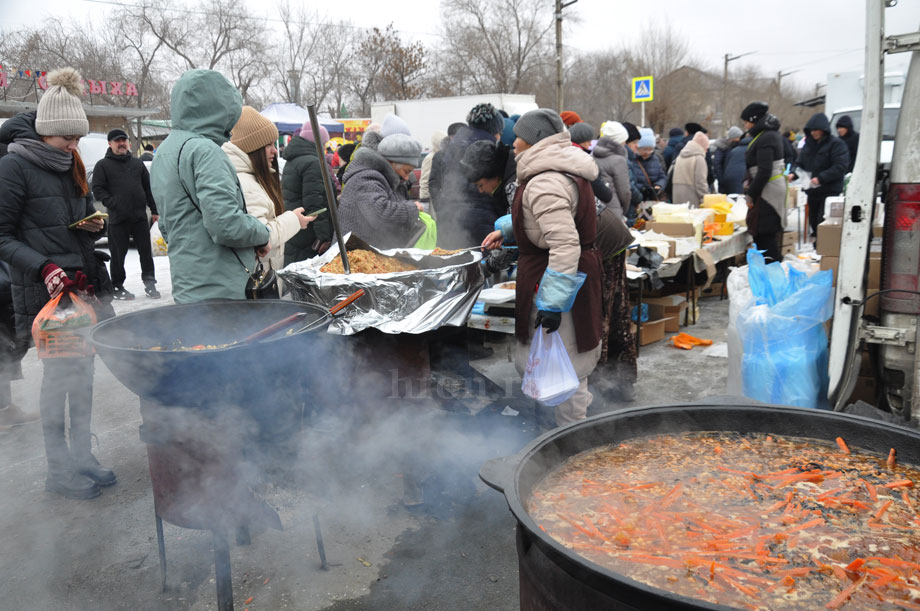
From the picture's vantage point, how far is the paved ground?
290 cm

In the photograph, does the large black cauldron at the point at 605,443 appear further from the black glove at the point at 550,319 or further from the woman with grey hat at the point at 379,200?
the woman with grey hat at the point at 379,200

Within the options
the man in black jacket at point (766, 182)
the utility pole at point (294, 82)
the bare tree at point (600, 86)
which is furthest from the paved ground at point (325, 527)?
the bare tree at point (600, 86)

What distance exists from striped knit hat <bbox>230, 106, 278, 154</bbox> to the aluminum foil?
0.92 meters

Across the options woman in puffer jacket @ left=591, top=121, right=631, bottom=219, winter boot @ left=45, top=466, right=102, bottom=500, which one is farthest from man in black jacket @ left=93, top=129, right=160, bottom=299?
woman in puffer jacket @ left=591, top=121, right=631, bottom=219

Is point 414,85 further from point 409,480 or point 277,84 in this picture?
point 409,480

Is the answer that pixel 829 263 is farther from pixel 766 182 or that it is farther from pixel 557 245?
pixel 766 182

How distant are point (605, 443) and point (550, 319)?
1416 mm

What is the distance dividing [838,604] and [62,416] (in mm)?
3856

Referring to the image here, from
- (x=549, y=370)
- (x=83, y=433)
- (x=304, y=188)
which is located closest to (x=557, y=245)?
(x=549, y=370)

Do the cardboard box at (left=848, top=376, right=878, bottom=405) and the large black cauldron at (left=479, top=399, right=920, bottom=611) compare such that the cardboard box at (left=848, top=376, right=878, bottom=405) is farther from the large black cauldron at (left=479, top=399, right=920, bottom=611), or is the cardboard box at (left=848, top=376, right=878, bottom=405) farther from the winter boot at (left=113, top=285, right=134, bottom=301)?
the winter boot at (left=113, top=285, right=134, bottom=301)

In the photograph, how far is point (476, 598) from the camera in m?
2.86

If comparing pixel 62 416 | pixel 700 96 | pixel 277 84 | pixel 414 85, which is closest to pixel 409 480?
pixel 62 416

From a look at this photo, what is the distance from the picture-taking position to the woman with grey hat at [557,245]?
3.45 metres

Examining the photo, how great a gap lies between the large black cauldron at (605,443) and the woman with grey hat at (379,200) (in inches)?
119
